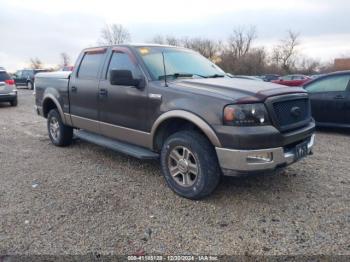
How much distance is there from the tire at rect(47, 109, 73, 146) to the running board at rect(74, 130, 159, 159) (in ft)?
1.99

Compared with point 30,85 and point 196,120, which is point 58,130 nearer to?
point 196,120

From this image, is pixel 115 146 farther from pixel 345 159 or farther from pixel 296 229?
pixel 345 159

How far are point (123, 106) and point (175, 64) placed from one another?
3.09 ft

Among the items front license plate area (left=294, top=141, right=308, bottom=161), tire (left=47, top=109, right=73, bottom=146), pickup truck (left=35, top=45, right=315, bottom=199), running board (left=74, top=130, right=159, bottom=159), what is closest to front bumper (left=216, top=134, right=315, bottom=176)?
pickup truck (left=35, top=45, right=315, bottom=199)

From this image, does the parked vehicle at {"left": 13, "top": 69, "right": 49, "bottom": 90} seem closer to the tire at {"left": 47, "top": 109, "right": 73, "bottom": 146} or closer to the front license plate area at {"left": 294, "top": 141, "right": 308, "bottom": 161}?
the tire at {"left": 47, "top": 109, "right": 73, "bottom": 146}

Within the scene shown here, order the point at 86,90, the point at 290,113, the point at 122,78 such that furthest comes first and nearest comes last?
the point at 86,90, the point at 122,78, the point at 290,113

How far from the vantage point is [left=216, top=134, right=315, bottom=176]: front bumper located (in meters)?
3.23

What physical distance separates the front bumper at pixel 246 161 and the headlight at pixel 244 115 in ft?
0.94

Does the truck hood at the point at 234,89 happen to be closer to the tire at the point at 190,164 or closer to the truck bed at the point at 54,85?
the tire at the point at 190,164

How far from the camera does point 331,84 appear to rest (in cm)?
737

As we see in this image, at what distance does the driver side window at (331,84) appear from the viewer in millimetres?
7141

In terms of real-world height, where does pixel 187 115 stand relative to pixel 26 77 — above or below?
below

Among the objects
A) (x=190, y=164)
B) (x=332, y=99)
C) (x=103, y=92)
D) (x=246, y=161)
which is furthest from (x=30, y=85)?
(x=246, y=161)

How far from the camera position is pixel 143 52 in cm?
442
